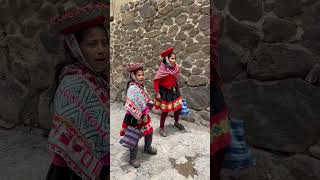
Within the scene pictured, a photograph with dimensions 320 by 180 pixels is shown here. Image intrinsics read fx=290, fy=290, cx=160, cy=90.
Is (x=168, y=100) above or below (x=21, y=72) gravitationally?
below

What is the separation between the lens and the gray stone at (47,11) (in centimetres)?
263

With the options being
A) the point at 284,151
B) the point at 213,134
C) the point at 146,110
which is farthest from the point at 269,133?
the point at 146,110

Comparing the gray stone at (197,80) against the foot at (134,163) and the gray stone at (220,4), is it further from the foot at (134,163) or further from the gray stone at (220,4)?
the gray stone at (220,4)

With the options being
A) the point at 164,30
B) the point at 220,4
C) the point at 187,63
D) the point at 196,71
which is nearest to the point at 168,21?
the point at 164,30

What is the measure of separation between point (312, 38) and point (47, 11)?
2.19m

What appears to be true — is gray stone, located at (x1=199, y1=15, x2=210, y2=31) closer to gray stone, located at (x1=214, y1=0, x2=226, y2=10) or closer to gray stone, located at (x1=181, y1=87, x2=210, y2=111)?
gray stone, located at (x1=181, y1=87, x2=210, y2=111)

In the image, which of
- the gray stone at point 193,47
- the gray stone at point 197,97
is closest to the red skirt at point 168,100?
the gray stone at point 197,97

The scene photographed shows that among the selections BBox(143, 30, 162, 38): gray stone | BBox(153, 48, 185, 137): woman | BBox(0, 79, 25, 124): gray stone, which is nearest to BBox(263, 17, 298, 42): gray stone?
BBox(0, 79, 25, 124): gray stone

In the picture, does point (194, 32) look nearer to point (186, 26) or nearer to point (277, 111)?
point (186, 26)

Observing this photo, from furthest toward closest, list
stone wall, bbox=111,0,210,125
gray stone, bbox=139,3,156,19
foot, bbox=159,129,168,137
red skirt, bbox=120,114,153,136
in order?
1. gray stone, bbox=139,3,156,19
2. stone wall, bbox=111,0,210,125
3. foot, bbox=159,129,168,137
4. red skirt, bbox=120,114,153,136

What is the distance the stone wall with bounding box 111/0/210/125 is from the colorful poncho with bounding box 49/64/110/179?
4098 mm

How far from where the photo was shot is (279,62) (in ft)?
5.58

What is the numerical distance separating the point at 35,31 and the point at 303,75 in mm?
2294

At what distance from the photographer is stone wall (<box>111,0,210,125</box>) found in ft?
18.1
